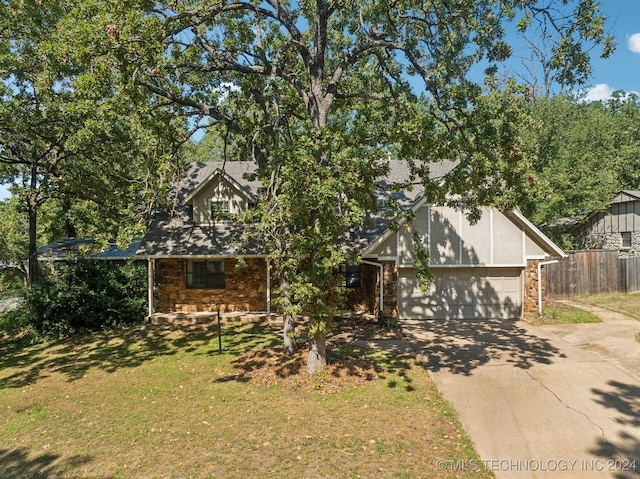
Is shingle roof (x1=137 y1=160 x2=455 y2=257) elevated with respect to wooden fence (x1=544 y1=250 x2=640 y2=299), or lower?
elevated

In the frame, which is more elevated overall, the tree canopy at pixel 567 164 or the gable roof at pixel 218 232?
the tree canopy at pixel 567 164

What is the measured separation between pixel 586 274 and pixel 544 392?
12.8 metres

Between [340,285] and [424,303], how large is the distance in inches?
275

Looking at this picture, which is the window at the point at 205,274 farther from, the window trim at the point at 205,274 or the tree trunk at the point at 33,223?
the tree trunk at the point at 33,223

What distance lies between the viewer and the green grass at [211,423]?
5633mm

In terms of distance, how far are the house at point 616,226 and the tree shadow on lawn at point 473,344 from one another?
1325 cm

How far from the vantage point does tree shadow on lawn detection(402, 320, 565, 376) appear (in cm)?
977

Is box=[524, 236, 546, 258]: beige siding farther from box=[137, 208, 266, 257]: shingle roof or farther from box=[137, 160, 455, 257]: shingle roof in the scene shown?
box=[137, 208, 266, 257]: shingle roof

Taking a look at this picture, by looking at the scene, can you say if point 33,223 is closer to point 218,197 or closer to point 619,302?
point 218,197

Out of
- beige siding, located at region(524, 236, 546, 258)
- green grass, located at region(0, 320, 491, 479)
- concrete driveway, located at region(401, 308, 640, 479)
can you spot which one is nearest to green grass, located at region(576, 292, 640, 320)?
concrete driveway, located at region(401, 308, 640, 479)

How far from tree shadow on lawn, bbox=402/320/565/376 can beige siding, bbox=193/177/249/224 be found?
8038mm

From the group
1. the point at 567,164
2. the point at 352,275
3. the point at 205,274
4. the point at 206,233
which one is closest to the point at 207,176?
the point at 206,233

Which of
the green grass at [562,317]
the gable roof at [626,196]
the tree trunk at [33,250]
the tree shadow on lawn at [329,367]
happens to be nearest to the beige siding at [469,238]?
the green grass at [562,317]

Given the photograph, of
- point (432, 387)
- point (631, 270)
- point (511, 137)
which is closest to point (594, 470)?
point (432, 387)
